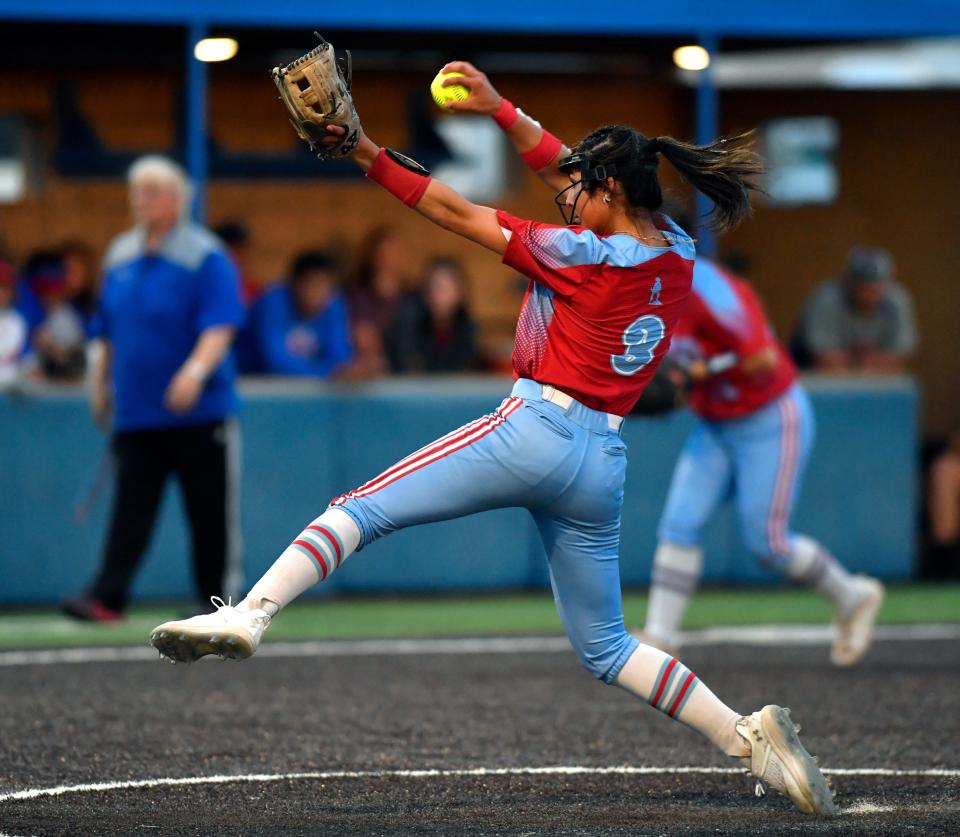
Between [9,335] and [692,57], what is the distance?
16.9 feet

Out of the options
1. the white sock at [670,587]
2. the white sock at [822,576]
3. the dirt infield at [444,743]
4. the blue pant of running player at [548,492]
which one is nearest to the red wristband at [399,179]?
the blue pant of running player at [548,492]

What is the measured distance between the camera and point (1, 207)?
548 inches

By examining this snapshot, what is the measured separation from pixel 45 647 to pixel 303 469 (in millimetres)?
2720

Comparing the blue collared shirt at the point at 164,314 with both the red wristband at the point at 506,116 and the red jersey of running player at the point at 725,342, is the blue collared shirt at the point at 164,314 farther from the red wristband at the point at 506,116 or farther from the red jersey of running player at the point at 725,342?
the red wristband at the point at 506,116

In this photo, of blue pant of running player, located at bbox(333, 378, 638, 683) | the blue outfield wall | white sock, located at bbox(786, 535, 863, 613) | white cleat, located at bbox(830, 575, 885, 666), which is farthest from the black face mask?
the blue outfield wall

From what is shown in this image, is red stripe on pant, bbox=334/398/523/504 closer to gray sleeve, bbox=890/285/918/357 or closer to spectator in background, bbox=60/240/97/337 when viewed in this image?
spectator in background, bbox=60/240/97/337

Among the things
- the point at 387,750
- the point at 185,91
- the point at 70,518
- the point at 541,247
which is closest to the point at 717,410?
the point at 387,750

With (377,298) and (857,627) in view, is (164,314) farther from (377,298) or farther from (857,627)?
(857,627)

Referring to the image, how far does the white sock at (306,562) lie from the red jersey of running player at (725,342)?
3.44 meters

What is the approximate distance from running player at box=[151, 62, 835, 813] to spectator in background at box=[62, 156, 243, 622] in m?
4.49

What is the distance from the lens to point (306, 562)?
5.12 m

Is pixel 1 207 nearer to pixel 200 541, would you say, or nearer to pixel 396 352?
pixel 396 352

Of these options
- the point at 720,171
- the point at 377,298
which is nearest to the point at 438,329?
the point at 377,298

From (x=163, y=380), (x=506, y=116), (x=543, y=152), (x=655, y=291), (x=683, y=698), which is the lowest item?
(x=683, y=698)
